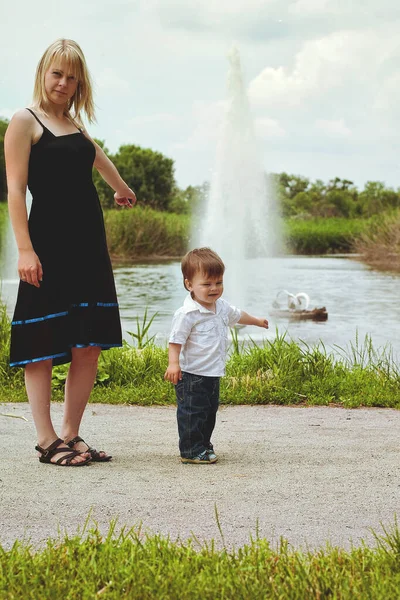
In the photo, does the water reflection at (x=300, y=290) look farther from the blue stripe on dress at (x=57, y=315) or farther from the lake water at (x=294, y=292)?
the blue stripe on dress at (x=57, y=315)

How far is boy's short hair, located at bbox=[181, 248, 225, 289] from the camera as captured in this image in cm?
348

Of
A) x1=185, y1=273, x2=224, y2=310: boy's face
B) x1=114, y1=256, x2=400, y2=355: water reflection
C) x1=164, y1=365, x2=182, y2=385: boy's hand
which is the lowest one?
x1=114, y1=256, x2=400, y2=355: water reflection

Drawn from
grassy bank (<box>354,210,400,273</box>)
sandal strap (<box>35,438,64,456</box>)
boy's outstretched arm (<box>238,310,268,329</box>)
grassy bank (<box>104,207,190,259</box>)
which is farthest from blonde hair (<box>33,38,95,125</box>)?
grassy bank (<box>104,207,190,259</box>)

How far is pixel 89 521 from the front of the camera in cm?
283

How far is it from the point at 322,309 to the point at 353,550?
949 cm

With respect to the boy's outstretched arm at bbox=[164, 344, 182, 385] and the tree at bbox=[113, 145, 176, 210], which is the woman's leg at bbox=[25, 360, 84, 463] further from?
the tree at bbox=[113, 145, 176, 210]

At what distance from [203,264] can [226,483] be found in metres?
0.89

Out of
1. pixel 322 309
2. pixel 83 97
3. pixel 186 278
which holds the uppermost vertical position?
pixel 83 97

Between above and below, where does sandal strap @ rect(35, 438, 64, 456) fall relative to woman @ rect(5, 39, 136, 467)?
below

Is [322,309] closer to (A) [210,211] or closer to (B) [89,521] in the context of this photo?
(A) [210,211]

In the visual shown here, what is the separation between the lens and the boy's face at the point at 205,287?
3.50 metres

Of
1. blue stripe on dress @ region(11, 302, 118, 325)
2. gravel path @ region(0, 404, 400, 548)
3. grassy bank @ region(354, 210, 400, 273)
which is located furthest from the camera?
grassy bank @ region(354, 210, 400, 273)

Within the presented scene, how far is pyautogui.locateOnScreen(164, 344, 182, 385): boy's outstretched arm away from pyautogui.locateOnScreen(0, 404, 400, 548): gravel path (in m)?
0.38

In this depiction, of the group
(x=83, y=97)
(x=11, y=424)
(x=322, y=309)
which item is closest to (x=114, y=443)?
(x=11, y=424)
